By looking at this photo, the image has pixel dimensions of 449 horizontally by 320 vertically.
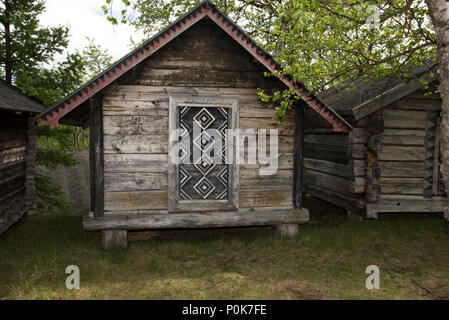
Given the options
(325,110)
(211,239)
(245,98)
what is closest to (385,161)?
(325,110)

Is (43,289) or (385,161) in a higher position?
(385,161)

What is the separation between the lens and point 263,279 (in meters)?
5.75

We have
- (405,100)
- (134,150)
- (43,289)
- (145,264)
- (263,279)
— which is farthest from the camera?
(405,100)

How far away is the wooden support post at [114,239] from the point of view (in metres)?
6.92

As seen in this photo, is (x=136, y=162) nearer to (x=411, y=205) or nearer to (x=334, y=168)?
(x=334, y=168)

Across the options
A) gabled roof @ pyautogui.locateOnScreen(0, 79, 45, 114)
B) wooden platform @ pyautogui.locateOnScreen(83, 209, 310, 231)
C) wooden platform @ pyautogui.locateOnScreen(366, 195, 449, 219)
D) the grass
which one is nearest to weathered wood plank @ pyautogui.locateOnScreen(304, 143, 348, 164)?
wooden platform @ pyautogui.locateOnScreen(366, 195, 449, 219)

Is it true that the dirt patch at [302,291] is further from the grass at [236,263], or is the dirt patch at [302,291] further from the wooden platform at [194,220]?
the wooden platform at [194,220]

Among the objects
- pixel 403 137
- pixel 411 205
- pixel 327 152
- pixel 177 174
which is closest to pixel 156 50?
pixel 177 174

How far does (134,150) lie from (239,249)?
9.63 feet

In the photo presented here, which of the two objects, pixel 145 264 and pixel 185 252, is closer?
pixel 145 264

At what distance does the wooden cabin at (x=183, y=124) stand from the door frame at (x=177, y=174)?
0.02 m

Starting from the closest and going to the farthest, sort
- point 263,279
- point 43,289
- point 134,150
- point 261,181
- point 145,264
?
point 43,289
point 263,279
point 145,264
point 134,150
point 261,181

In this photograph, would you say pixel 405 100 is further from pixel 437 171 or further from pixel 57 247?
pixel 57 247

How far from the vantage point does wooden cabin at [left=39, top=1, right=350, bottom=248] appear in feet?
22.2
